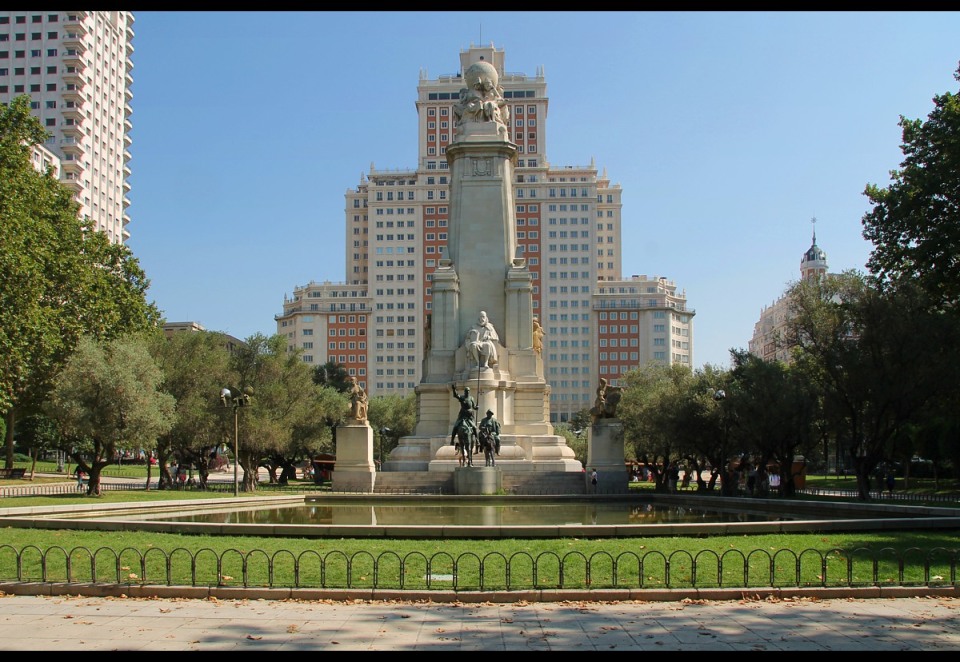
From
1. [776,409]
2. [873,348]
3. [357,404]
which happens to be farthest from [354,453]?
[873,348]

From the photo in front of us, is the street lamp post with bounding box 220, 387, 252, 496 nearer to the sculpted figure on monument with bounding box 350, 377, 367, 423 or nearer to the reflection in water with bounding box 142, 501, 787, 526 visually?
the reflection in water with bounding box 142, 501, 787, 526

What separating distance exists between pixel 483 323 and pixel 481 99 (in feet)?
39.1

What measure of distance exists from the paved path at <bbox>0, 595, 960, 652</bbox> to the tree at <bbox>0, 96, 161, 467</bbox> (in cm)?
2675

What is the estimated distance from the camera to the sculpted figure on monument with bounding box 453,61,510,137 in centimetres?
4712

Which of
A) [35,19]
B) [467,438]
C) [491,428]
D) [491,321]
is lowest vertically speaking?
[467,438]

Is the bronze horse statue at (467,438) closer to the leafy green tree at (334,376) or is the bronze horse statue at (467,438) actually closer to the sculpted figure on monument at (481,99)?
the sculpted figure on monument at (481,99)

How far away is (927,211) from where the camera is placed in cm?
3400

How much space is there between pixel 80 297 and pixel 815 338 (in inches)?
1360

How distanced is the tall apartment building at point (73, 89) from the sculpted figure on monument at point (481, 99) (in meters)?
55.5

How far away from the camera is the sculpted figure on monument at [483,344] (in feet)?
141

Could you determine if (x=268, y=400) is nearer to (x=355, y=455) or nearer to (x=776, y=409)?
(x=355, y=455)

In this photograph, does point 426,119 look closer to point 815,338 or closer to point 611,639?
point 815,338
